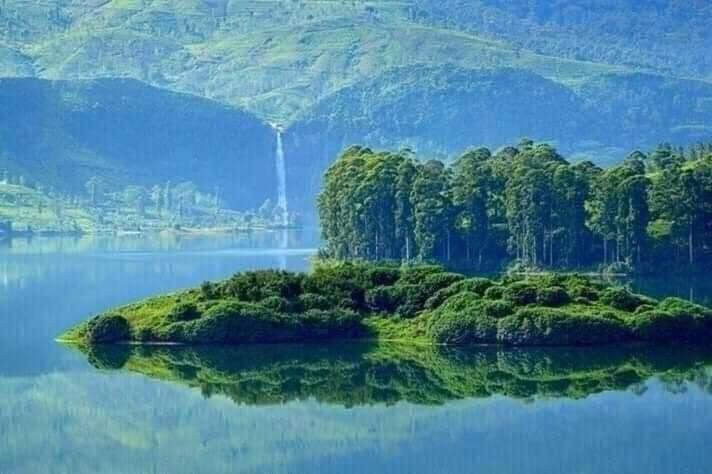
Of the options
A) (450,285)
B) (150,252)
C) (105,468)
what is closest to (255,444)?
(105,468)

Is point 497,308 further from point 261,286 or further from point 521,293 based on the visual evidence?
point 261,286

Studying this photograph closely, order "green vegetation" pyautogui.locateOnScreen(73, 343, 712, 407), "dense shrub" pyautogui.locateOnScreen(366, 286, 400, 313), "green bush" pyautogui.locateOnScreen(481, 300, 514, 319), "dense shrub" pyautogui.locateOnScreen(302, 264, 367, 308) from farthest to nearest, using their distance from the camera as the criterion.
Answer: "dense shrub" pyautogui.locateOnScreen(366, 286, 400, 313) < "dense shrub" pyautogui.locateOnScreen(302, 264, 367, 308) < "green bush" pyautogui.locateOnScreen(481, 300, 514, 319) < "green vegetation" pyautogui.locateOnScreen(73, 343, 712, 407)

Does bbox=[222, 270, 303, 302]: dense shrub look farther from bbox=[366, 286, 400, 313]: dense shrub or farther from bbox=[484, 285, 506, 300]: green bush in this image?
bbox=[484, 285, 506, 300]: green bush

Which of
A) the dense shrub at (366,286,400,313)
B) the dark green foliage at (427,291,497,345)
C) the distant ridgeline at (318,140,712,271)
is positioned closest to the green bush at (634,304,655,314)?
the dark green foliage at (427,291,497,345)

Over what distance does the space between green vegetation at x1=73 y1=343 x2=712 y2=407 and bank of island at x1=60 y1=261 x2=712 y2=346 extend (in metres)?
0.99

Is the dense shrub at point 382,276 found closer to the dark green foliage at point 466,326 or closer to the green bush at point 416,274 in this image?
the green bush at point 416,274

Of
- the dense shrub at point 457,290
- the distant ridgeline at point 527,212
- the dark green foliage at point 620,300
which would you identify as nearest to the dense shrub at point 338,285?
the dense shrub at point 457,290

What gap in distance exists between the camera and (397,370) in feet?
185

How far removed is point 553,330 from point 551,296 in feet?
7.77

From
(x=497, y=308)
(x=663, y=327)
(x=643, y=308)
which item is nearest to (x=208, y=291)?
(x=497, y=308)

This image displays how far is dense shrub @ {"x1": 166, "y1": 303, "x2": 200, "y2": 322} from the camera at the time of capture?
64.0 m

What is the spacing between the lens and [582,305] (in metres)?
64.2

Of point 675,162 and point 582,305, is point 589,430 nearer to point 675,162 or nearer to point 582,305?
point 582,305

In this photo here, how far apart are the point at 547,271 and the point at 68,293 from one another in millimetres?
29677
